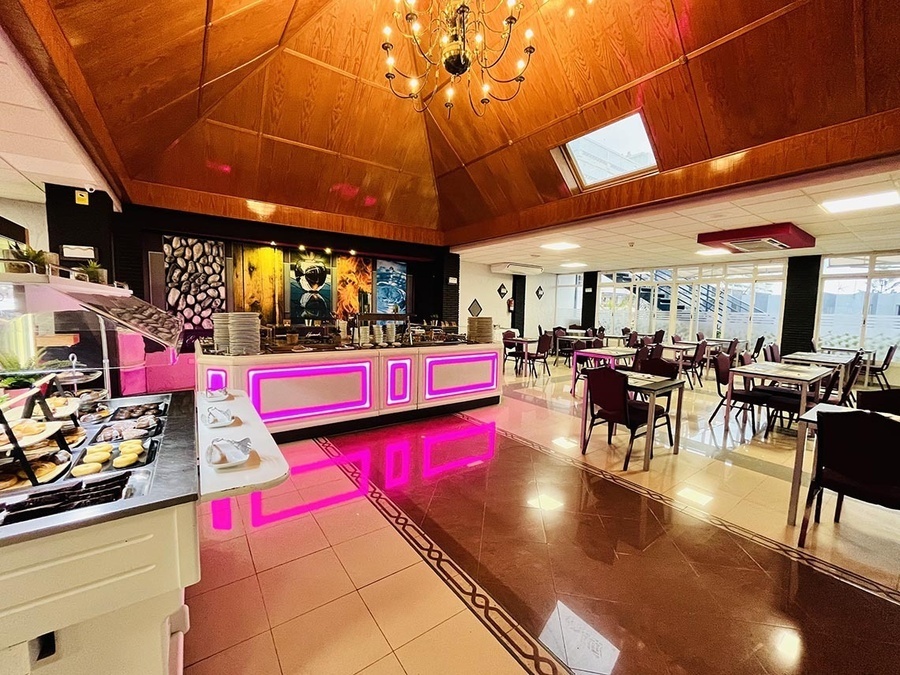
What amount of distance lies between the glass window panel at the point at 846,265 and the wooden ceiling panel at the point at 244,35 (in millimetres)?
10653

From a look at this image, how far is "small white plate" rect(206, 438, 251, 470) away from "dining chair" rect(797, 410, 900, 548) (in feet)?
10.2

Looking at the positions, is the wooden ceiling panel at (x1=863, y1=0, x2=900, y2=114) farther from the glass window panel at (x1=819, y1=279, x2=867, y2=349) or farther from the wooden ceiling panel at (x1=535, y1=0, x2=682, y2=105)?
the glass window panel at (x1=819, y1=279, x2=867, y2=349)

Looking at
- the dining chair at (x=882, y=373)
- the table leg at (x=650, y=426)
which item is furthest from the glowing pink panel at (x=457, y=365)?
the dining chair at (x=882, y=373)

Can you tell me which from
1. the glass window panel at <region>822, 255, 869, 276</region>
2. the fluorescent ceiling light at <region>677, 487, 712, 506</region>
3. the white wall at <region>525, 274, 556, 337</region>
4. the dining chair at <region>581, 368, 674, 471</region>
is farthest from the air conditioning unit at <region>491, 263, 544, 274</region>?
the fluorescent ceiling light at <region>677, 487, 712, 506</region>

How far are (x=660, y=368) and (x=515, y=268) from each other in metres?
7.00

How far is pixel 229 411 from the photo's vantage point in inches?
82.8

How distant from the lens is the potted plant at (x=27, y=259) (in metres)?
1.45

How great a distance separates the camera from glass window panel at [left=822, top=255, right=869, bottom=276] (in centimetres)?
766

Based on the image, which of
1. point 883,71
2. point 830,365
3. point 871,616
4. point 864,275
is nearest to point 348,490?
point 871,616

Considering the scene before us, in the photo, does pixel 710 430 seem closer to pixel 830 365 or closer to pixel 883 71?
pixel 830 365

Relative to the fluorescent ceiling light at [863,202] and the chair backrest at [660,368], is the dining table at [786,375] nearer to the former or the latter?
the chair backrest at [660,368]

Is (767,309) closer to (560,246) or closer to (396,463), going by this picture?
(560,246)

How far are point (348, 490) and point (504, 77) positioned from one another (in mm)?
4758

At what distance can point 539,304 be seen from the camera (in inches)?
529
